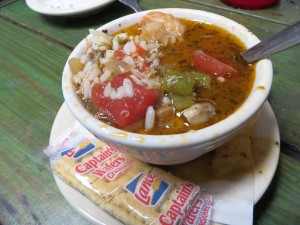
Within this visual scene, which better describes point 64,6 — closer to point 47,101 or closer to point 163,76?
point 47,101

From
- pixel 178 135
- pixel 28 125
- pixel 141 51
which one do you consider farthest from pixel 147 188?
pixel 28 125

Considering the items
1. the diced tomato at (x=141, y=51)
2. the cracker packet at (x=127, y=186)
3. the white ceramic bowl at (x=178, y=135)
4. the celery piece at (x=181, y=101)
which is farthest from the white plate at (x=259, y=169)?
the diced tomato at (x=141, y=51)

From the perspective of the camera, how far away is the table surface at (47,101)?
101 centimetres

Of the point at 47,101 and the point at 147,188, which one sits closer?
the point at 147,188

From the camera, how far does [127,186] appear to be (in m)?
0.92

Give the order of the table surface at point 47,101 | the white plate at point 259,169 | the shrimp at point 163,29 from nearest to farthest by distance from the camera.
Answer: the white plate at point 259,169 < the table surface at point 47,101 < the shrimp at point 163,29

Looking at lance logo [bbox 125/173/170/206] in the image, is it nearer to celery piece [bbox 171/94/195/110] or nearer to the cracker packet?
the cracker packet

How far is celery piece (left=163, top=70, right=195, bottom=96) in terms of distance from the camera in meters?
0.91

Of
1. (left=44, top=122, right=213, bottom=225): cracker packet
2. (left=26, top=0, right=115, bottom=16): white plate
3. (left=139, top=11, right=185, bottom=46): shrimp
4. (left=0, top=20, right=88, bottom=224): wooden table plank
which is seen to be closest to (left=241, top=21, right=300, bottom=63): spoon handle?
(left=139, top=11, right=185, bottom=46): shrimp

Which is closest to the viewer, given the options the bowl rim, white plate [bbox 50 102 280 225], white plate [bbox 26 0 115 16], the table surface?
the bowl rim

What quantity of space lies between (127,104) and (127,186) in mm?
239

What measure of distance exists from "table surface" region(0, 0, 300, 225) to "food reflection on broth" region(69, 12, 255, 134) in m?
0.33

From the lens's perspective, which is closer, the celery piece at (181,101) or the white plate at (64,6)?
the celery piece at (181,101)

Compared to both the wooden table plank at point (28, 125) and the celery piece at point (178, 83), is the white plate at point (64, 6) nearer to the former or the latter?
the wooden table plank at point (28, 125)
